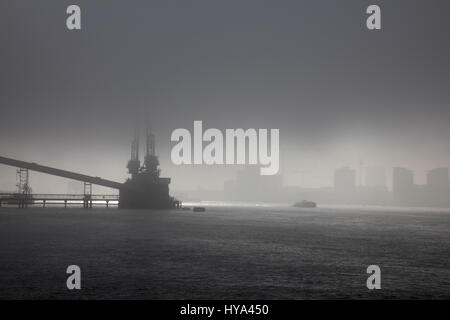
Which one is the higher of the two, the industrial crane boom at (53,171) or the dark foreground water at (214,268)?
the industrial crane boom at (53,171)

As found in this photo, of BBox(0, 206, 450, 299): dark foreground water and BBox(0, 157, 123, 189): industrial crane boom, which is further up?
BBox(0, 157, 123, 189): industrial crane boom

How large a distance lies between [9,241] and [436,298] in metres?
57.1

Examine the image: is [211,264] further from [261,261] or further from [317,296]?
[317,296]

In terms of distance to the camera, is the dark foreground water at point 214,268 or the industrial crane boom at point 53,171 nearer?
the dark foreground water at point 214,268

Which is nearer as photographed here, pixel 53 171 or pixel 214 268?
pixel 214 268

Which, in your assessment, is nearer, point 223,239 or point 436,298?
point 436,298

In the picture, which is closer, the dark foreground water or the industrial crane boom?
the dark foreground water

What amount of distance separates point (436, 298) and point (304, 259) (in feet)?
69.7

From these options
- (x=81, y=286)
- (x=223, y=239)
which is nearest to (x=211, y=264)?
(x=81, y=286)

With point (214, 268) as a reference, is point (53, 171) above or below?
above
